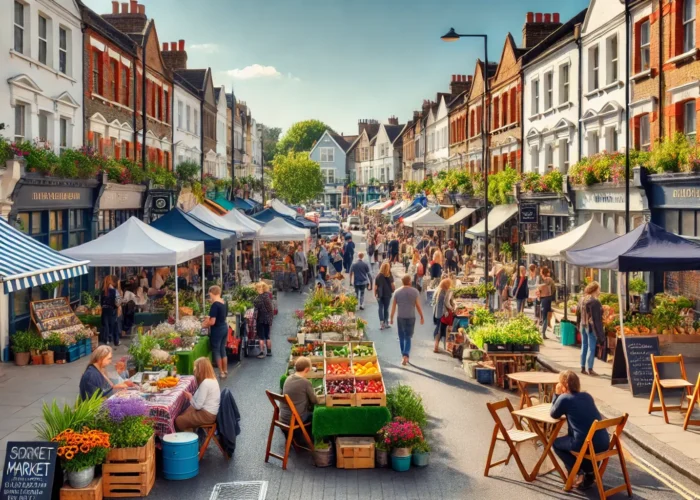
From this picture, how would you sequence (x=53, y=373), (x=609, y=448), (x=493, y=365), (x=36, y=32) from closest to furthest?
(x=609, y=448), (x=493, y=365), (x=53, y=373), (x=36, y=32)

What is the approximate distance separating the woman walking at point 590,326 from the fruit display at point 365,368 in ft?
15.8

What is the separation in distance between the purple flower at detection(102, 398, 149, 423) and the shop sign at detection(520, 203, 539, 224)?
1631cm

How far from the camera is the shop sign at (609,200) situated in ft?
70.7

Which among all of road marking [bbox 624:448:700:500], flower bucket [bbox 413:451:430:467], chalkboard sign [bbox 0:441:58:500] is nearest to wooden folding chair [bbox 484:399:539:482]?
flower bucket [bbox 413:451:430:467]

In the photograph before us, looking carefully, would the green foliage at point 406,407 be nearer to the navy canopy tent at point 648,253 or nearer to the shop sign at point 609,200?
the navy canopy tent at point 648,253

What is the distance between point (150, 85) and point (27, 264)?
2302 cm

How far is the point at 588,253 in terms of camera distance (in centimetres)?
1520

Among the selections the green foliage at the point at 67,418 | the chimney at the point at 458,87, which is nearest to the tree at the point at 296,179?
the chimney at the point at 458,87

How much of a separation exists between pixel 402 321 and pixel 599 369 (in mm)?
3993

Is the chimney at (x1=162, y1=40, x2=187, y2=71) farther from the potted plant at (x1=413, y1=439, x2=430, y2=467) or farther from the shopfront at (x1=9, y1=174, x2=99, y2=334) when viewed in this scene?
the potted plant at (x1=413, y1=439, x2=430, y2=467)

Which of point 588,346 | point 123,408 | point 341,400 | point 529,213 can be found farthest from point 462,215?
point 123,408

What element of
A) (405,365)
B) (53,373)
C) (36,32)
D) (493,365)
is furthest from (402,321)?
(36,32)

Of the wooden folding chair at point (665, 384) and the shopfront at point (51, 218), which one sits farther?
the shopfront at point (51, 218)

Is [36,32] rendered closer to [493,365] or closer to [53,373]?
[53,373]
